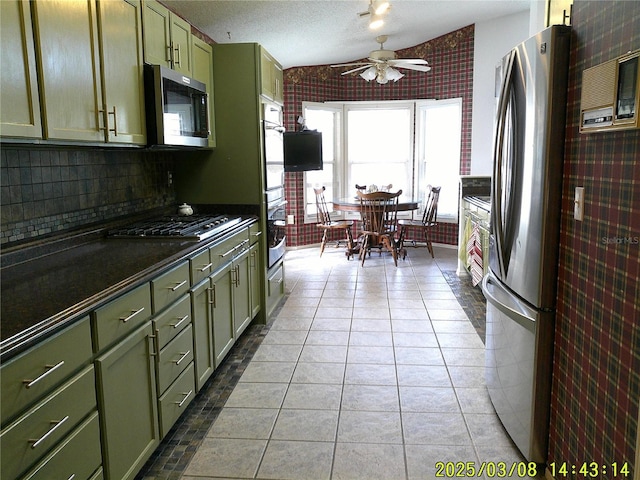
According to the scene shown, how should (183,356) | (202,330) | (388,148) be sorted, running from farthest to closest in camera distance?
1. (388,148)
2. (202,330)
3. (183,356)

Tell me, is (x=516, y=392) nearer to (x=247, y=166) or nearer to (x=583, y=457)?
(x=583, y=457)

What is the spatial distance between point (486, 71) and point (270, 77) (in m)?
3.24

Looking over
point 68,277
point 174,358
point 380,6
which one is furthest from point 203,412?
point 380,6

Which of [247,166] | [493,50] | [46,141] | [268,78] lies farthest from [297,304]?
[493,50]

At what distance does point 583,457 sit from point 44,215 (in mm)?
2394

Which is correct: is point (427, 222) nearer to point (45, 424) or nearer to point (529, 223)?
point (529, 223)

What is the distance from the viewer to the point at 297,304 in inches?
179

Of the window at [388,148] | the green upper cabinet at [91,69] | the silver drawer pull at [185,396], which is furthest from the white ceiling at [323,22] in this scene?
the silver drawer pull at [185,396]

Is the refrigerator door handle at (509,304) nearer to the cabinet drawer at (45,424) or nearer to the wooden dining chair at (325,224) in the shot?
the cabinet drawer at (45,424)

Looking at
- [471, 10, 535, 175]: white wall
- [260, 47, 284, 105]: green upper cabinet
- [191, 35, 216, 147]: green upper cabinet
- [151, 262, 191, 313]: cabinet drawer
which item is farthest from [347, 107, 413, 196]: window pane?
[151, 262, 191, 313]: cabinet drawer

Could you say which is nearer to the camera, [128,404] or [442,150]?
[128,404]

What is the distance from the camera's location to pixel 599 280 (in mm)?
1634

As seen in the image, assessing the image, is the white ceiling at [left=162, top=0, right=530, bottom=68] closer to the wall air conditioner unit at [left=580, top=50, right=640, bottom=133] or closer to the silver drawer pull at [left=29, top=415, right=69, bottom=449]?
the wall air conditioner unit at [left=580, top=50, right=640, bottom=133]

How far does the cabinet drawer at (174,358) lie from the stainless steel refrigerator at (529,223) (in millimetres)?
1455
